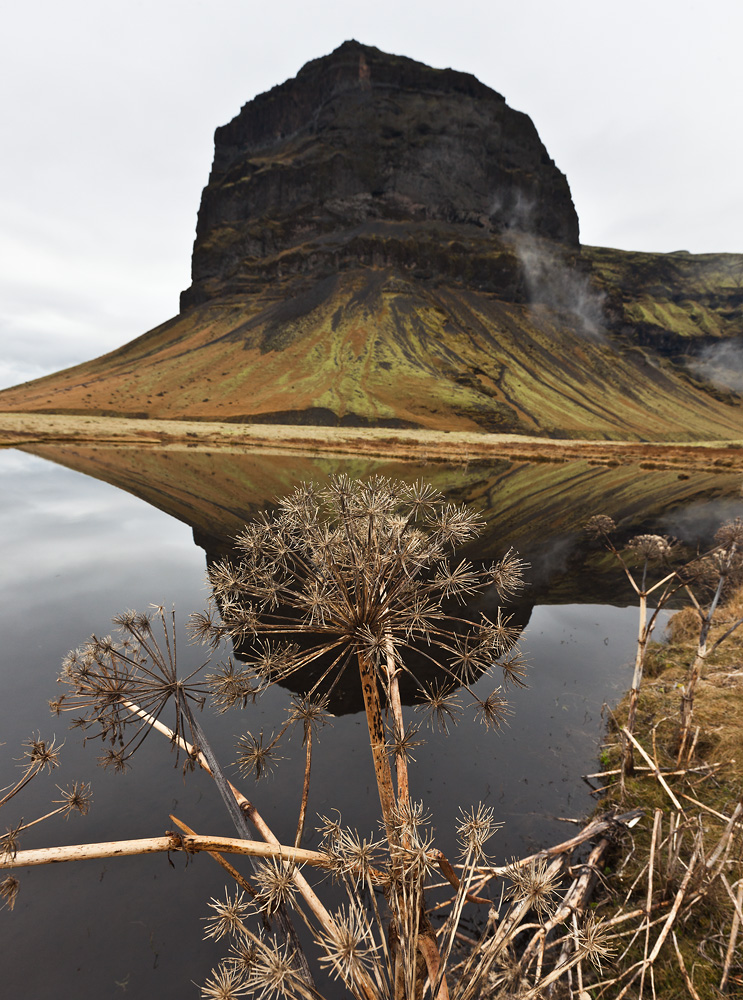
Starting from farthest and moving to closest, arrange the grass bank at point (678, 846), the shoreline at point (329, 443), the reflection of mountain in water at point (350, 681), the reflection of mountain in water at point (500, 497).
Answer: the shoreline at point (329, 443) < the reflection of mountain in water at point (500, 497) < the reflection of mountain in water at point (350, 681) < the grass bank at point (678, 846)

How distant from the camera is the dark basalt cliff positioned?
16838 cm

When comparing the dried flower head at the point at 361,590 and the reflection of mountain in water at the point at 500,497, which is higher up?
the dried flower head at the point at 361,590

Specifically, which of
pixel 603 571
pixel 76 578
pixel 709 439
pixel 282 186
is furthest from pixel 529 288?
pixel 76 578

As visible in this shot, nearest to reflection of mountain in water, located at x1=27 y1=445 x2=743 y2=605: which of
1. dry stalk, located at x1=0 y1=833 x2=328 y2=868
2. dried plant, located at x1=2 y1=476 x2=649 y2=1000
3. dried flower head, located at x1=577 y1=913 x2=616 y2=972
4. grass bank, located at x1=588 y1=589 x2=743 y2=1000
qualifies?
grass bank, located at x1=588 y1=589 x2=743 y2=1000

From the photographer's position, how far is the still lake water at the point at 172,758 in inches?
A: 257

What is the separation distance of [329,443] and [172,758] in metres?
60.9

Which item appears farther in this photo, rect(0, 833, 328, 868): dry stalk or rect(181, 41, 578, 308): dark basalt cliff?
rect(181, 41, 578, 308): dark basalt cliff

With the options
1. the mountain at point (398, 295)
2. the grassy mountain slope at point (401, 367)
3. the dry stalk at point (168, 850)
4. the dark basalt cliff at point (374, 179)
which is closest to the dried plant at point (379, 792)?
the dry stalk at point (168, 850)

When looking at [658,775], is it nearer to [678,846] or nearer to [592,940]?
[678,846]

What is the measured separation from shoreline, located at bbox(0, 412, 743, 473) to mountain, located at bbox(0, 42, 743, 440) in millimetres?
23417

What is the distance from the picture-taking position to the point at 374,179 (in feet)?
560

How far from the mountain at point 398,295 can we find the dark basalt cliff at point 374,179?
677 mm

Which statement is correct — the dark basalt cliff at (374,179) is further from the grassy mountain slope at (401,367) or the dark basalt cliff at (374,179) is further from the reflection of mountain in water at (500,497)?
the reflection of mountain in water at (500,497)

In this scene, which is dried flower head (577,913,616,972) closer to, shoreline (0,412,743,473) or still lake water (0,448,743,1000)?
still lake water (0,448,743,1000)
